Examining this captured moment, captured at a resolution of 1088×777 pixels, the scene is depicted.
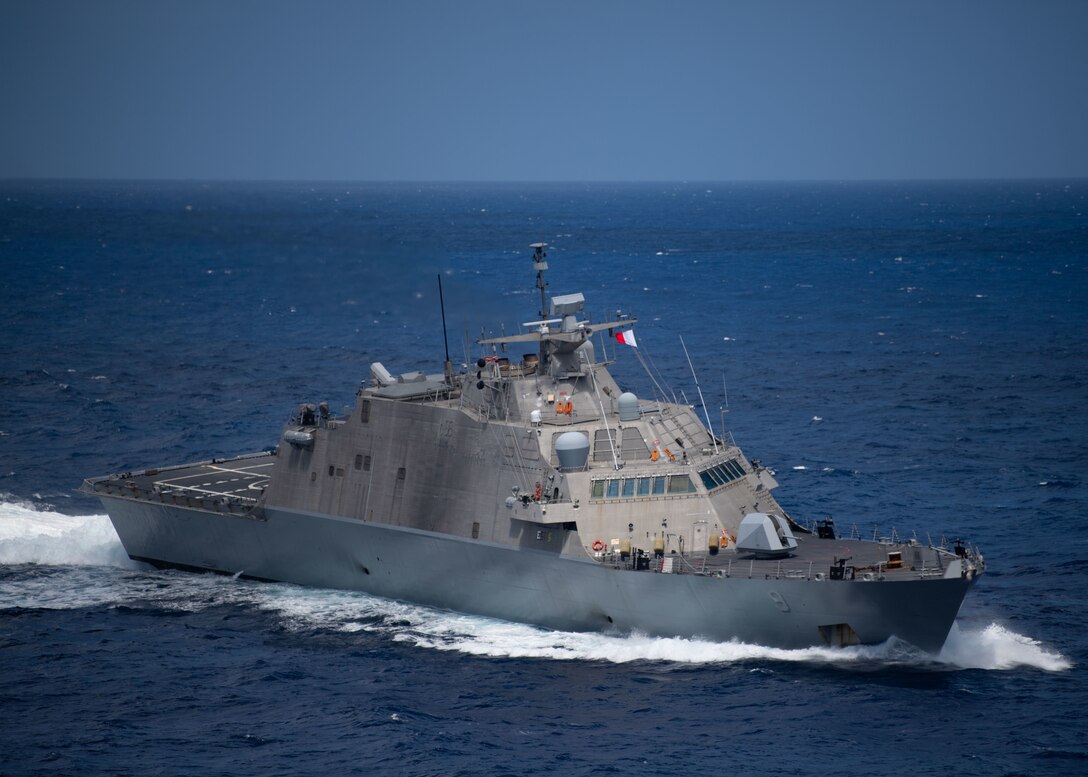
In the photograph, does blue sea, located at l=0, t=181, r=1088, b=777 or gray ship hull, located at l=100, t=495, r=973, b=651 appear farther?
gray ship hull, located at l=100, t=495, r=973, b=651

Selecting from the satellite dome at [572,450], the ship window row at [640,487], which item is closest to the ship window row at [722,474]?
the ship window row at [640,487]

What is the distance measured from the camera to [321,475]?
40.8m

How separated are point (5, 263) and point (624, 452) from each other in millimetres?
99299

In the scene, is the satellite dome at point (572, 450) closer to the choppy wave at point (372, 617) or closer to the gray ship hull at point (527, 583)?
the gray ship hull at point (527, 583)

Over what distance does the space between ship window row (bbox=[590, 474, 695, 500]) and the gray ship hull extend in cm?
190

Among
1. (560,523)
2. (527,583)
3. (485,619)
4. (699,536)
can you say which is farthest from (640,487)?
(485,619)

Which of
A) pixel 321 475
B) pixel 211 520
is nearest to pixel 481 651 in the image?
pixel 321 475

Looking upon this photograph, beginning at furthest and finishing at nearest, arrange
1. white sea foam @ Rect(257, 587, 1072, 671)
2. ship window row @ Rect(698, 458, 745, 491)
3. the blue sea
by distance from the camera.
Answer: ship window row @ Rect(698, 458, 745, 491) < white sea foam @ Rect(257, 587, 1072, 671) < the blue sea

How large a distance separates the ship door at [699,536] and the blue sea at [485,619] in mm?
2696

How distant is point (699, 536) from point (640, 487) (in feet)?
6.33

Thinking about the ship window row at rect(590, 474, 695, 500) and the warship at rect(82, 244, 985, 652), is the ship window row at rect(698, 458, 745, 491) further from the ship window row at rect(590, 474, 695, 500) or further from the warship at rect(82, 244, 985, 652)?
the ship window row at rect(590, 474, 695, 500)

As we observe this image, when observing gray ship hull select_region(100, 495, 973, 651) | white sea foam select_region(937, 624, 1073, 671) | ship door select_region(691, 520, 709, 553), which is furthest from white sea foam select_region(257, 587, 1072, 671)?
ship door select_region(691, 520, 709, 553)

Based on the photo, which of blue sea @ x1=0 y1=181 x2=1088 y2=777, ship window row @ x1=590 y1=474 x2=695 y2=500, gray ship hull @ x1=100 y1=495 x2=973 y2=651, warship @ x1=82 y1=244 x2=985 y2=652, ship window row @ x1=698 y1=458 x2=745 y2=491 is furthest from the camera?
ship window row @ x1=698 y1=458 x2=745 y2=491

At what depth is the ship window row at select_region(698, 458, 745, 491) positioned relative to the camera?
37.2 m
